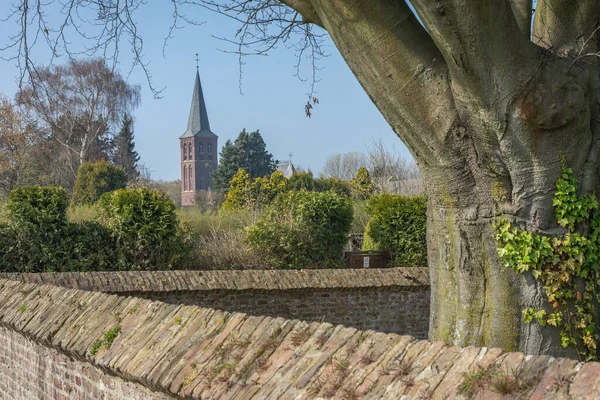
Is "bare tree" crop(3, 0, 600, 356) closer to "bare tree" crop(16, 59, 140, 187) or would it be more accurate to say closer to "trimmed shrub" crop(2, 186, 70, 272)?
"trimmed shrub" crop(2, 186, 70, 272)

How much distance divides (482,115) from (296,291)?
199 inches

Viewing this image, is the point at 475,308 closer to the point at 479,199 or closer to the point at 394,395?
the point at 479,199

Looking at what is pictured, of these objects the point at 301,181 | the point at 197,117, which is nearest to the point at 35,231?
the point at 301,181

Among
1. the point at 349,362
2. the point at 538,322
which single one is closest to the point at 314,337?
the point at 349,362

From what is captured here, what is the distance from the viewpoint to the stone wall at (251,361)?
7.76 ft

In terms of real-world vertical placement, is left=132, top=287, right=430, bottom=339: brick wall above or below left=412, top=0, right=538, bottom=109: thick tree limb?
below

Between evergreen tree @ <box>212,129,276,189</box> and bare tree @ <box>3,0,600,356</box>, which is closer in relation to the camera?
bare tree @ <box>3,0,600,356</box>

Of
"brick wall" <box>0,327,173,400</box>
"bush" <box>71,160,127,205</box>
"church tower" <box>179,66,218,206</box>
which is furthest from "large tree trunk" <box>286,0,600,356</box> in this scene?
"church tower" <box>179,66,218,206</box>

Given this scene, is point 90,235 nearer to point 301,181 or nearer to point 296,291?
point 296,291

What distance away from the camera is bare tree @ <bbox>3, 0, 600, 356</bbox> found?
165 inches

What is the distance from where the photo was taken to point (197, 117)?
101750 mm

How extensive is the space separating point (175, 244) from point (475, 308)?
7.25m

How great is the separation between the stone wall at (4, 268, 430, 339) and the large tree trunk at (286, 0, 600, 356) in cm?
355

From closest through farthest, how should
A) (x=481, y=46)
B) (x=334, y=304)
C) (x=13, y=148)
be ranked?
(x=481, y=46)
(x=334, y=304)
(x=13, y=148)
